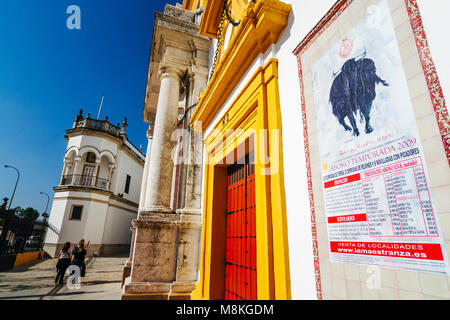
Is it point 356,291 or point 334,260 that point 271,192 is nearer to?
point 334,260

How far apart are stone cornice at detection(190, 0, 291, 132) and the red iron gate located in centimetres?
126

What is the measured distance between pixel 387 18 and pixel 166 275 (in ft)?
15.5

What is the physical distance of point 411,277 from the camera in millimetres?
1142

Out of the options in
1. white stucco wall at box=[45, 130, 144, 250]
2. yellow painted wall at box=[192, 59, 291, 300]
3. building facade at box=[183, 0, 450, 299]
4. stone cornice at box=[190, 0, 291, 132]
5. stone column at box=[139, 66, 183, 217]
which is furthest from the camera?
white stucco wall at box=[45, 130, 144, 250]

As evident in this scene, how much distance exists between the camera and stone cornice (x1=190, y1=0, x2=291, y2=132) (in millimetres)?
2525

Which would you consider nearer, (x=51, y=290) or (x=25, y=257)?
(x=51, y=290)

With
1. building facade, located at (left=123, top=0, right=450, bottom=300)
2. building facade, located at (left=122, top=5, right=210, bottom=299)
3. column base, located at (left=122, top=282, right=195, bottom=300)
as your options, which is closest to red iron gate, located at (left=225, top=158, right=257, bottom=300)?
building facade, located at (left=123, top=0, right=450, bottom=300)

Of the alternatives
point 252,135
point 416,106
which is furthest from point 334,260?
point 252,135

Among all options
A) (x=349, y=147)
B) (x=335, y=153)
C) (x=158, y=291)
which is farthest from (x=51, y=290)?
(x=349, y=147)

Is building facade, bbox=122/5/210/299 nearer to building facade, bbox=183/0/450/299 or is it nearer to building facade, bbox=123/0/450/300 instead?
building facade, bbox=123/0/450/300

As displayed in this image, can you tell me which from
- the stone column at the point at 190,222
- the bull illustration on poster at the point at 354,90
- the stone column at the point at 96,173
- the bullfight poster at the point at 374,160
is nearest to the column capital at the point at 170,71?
the stone column at the point at 190,222

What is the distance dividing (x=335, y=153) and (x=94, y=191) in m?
20.8

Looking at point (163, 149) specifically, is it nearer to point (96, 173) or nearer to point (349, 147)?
point (349, 147)

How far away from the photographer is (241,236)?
3434mm
